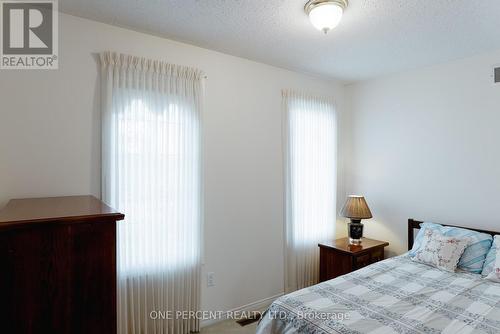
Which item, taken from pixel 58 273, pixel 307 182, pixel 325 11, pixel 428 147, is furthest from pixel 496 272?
pixel 58 273

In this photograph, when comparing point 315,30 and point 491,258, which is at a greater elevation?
point 315,30

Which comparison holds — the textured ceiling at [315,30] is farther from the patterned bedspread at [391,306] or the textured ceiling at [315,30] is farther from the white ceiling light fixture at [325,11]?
the patterned bedspread at [391,306]

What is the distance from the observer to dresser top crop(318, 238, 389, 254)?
3118 mm

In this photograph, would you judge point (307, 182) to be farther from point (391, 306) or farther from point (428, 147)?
point (391, 306)

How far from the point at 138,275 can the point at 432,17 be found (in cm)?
293

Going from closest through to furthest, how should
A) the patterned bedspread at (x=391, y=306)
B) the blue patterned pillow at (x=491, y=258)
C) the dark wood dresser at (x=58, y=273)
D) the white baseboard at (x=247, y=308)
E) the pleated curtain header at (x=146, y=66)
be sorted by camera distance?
1. the dark wood dresser at (x=58, y=273)
2. the patterned bedspread at (x=391, y=306)
3. the pleated curtain header at (x=146, y=66)
4. the blue patterned pillow at (x=491, y=258)
5. the white baseboard at (x=247, y=308)

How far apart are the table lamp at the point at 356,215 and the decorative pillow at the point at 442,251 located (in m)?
0.68

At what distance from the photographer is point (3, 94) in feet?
6.37

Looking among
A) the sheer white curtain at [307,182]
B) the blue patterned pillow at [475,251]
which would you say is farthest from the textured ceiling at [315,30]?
the blue patterned pillow at [475,251]

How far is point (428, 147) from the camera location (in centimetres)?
318

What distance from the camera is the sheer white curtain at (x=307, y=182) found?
3.31 m

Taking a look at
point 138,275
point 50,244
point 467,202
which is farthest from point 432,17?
point 138,275

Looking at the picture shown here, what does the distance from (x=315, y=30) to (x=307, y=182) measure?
66.9 inches

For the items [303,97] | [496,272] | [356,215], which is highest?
[303,97]
